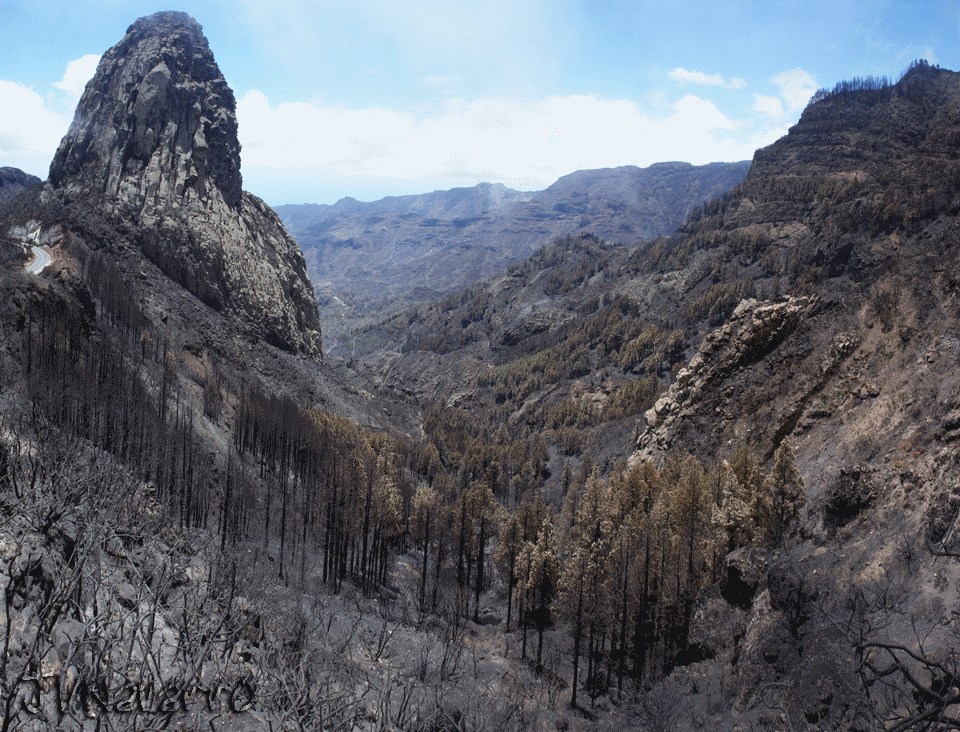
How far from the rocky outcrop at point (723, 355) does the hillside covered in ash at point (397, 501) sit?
1.14 ft

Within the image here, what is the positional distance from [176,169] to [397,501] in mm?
78496

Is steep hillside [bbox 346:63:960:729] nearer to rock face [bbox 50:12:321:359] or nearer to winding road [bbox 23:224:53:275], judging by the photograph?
rock face [bbox 50:12:321:359]

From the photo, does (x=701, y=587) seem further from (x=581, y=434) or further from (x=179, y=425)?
(x=581, y=434)

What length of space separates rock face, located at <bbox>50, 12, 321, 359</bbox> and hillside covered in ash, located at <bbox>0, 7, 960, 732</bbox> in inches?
22.9

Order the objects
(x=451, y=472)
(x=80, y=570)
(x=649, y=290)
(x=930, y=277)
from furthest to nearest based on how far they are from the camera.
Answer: (x=649, y=290) < (x=451, y=472) < (x=930, y=277) < (x=80, y=570)

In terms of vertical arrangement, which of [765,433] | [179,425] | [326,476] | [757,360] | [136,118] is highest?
[136,118]

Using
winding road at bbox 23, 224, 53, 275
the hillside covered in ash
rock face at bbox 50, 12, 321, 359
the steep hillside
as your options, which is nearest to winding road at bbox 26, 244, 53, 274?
winding road at bbox 23, 224, 53, 275

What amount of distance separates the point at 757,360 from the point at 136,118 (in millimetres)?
106720

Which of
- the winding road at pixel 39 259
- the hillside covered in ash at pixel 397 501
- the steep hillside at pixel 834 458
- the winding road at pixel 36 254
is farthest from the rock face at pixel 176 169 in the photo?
the steep hillside at pixel 834 458

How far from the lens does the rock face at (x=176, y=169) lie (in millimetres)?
104562

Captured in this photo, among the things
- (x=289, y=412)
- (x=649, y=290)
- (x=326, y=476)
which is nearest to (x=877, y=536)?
(x=326, y=476)

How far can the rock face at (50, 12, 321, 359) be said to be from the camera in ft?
343

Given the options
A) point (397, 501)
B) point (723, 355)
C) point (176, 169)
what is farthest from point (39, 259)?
point (723, 355)

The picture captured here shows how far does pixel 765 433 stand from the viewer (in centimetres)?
5475
